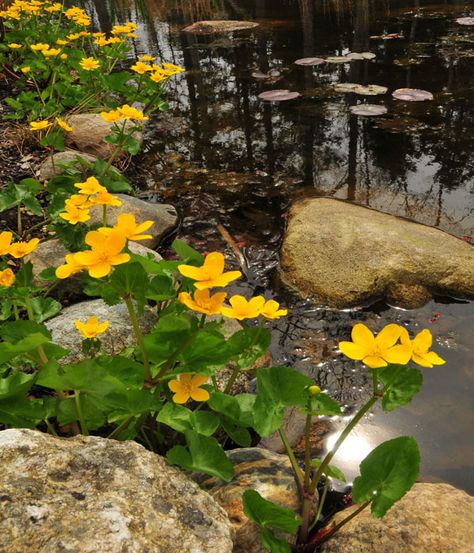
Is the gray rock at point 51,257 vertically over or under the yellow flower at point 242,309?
under

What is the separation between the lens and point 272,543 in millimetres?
1377

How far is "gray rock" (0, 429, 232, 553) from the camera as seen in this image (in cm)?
107

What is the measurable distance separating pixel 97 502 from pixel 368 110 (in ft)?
17.2

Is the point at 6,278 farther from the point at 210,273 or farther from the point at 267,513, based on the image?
the point at 267,513

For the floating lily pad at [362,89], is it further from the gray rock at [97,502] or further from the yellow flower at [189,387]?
the gray rock at [97,502]

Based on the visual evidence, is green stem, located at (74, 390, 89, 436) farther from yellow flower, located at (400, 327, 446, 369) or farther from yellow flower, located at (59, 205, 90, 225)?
yellow flower, located at (400, 327, 446, 369)

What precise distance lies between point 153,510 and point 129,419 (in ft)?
1.44

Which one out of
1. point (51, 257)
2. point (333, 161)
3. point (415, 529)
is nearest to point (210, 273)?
point (415, 529)

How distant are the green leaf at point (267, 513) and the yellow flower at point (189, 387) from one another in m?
0.32

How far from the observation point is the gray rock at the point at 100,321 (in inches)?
90.2

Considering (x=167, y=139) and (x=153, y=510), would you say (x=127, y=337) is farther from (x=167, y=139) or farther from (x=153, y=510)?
(x=167, y=139)

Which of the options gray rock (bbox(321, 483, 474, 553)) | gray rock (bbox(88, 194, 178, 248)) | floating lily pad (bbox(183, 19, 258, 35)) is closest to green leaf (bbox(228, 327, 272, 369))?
gray rock (bbox(321, 483, 474, 553))

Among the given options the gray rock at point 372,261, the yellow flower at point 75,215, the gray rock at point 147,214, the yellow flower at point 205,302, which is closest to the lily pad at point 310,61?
the gray rock at point 147,214

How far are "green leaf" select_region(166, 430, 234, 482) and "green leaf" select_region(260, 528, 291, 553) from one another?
17 cm
